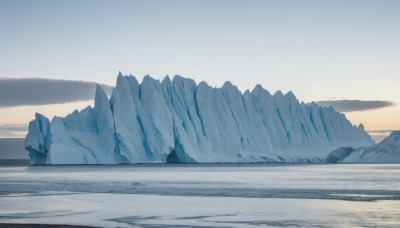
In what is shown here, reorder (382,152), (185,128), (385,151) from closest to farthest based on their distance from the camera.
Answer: (385,151)
(382,152)
(185,128)

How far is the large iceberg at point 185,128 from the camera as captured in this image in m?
42.3

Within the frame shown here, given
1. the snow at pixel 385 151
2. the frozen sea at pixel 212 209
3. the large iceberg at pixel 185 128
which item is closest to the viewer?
the frozen sea at pixel 212 209

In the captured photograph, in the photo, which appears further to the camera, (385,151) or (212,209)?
(385,151)

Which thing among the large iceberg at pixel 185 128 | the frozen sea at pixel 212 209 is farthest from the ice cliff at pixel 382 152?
the frozen sea at pixel 212 209

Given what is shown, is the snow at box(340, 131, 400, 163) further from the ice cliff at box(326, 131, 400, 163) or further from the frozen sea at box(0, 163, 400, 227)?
the frozen sea at box(0, 163, 400, 227)

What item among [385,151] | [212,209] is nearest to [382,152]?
Result: [385,151]

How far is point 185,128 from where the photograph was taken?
46.8 meters

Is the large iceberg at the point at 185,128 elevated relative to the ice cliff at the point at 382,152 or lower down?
elevated

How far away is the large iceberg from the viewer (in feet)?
139

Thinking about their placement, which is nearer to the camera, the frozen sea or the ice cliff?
the frozen sea

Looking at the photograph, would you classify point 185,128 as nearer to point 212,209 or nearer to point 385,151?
point 385,151

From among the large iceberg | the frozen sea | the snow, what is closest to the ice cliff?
the snow

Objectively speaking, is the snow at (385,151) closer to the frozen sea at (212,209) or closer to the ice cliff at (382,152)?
the ice cliff at (382,152)

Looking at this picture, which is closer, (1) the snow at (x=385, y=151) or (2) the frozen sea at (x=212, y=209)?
(2) the frozen sea at (x=212, y=209)
